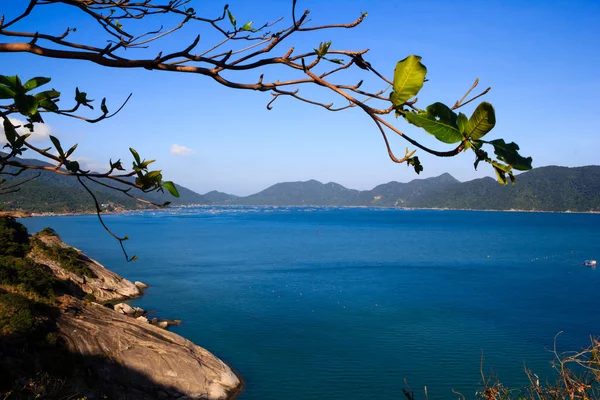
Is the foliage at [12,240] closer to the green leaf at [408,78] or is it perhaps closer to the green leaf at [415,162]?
the green leaf at [415,162]

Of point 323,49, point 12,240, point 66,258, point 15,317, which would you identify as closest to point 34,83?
point 323,49

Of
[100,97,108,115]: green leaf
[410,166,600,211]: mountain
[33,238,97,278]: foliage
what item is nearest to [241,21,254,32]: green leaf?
[100,97,108,115]: green leaf

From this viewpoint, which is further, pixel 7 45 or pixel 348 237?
pixel 348 237

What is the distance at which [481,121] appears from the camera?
118cm

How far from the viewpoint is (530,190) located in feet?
613

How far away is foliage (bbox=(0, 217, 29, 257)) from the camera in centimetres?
2452

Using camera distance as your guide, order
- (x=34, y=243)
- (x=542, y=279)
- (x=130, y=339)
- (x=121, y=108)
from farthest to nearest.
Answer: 1. (x=542, y=279)
2. (x=34, y=243)
3. (x=130, y=339)
4. (x=121, y=108)

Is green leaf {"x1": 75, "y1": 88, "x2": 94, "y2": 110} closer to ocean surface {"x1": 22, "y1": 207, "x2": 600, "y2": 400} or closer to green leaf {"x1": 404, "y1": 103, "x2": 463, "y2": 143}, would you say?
green leaf {"x1": 404, "y1": 103, "x2": 463, "y2": 143}

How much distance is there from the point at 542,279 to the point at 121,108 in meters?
49.2

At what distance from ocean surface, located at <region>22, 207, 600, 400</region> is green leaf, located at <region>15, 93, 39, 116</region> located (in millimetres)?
11937

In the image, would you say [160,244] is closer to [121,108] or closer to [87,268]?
[87,268]

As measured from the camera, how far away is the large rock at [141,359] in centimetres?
1609

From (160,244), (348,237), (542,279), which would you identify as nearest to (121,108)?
(542,279)

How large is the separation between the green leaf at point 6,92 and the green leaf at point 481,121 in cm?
138
